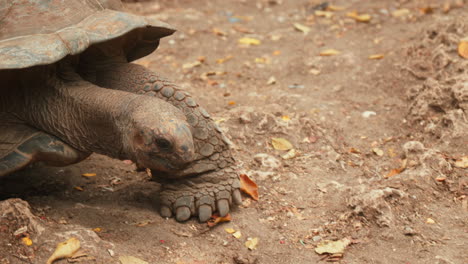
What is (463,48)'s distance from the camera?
418cm

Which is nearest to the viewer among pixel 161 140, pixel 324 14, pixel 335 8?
pixel 161 140

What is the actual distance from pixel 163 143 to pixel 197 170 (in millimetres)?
429

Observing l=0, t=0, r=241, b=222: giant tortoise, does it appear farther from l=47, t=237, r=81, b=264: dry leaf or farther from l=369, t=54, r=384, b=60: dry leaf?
l=369, t=54, r=384, b=60: dry leaf

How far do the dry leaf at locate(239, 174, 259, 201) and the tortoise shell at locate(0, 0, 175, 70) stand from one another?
93 centimetres

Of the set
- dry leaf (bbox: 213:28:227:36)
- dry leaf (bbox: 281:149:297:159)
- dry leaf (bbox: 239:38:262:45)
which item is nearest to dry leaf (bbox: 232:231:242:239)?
dry leaf (bbox: 281:149:297:159)

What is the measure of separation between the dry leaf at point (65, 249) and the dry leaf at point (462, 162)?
2029mm

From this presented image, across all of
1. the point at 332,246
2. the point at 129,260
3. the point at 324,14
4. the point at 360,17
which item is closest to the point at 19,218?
the point at 129,260

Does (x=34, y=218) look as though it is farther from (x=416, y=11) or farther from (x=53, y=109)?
(x=416, y=11)

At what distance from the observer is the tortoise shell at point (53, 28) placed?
239 cm

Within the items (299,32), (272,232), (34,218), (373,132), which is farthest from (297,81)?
(34,218)

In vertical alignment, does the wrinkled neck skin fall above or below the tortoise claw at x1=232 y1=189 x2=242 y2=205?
above

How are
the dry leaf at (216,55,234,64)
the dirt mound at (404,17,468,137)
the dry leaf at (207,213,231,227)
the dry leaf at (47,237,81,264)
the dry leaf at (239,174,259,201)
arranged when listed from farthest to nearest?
1. the dry leaf at (216,55,234,64)
2. the dirt mound at (404,17,468,137)
3. the dry leaf at (239,174,259,201)
4. the dry leaf at (207,213,231,227)
5. the dry leaf at (47,237,81,264)

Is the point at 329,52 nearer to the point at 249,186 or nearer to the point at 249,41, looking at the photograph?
the point at 249,41

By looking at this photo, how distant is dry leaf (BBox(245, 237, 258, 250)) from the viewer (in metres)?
2.48
